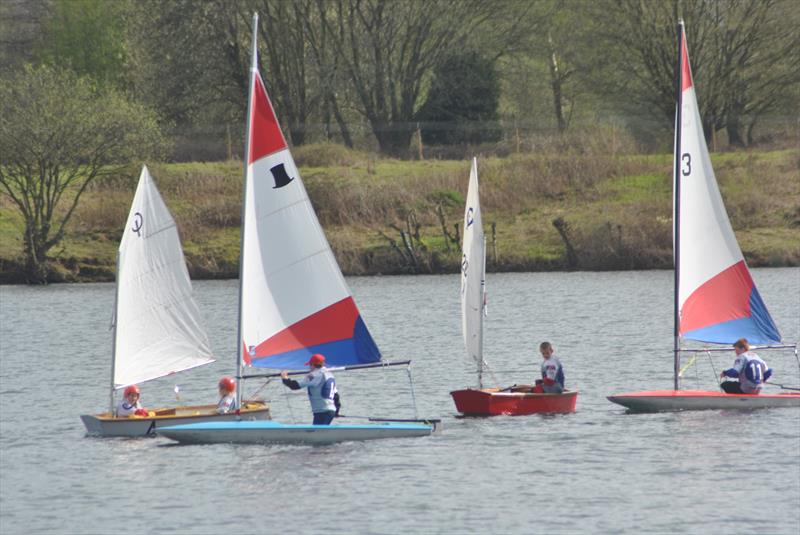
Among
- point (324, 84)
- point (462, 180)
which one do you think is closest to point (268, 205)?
point (462, 180)

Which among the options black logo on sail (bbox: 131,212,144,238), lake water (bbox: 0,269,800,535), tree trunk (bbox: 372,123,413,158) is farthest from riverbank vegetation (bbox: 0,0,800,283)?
black logo on sail (bbox: 131,212,144,238)

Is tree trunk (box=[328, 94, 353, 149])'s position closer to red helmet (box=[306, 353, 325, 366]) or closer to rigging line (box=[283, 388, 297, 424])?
rigging line (box=[283, 388, 297, 424])

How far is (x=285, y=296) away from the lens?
25.3 m

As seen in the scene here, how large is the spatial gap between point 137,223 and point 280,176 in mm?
3409

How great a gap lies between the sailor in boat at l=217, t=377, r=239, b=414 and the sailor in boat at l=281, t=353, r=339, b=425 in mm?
1724

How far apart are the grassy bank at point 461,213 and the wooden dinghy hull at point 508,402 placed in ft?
97.7

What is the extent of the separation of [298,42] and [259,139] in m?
48.4

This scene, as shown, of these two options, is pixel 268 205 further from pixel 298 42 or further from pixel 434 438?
pixel 298 42

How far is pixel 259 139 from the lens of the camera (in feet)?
81.5

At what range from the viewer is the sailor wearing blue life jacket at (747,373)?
2716cm

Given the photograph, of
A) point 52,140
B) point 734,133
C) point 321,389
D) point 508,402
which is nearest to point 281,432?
point 321,389

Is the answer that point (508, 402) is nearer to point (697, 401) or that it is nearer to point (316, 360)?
point (697, 401)

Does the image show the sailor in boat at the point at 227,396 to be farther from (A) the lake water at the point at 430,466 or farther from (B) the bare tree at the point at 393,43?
(B) the bare tree at the point at 393,43

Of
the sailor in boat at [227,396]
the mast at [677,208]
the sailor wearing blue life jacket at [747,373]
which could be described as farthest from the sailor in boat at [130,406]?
the sailor wearing blue life jacket at [747,373]
